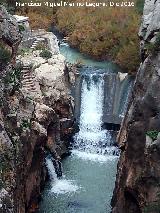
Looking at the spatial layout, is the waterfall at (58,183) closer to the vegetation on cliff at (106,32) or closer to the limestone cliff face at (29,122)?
the limestone cliff face at (29,122)

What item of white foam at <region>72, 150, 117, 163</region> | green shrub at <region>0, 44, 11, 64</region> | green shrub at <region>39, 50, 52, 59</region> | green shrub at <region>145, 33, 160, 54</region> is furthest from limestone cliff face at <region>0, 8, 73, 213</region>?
green shrub at <region>145, 33, 160, 54</region>

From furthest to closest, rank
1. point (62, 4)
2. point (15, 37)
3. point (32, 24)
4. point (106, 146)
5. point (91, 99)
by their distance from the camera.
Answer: point (62, 4), point (32, 24), point (91, 99), point (106, 146), point (15, 37)

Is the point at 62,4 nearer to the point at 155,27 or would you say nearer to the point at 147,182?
the point at 155,27

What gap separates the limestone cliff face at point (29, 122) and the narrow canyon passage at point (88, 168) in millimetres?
1058

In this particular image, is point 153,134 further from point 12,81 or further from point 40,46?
point 40,46

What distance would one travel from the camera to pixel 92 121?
1747 inches

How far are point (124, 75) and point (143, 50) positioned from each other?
15729 mm

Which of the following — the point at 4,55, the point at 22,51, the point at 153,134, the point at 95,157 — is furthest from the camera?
the point at 22,51

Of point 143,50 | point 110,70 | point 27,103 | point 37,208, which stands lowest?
point 37,208

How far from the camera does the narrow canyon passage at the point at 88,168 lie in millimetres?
34250

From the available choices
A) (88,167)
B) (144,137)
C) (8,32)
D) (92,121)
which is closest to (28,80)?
(92,121)

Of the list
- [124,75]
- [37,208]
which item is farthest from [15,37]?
[124,75]

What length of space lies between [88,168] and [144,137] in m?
11.6

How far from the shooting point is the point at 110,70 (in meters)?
49.1
